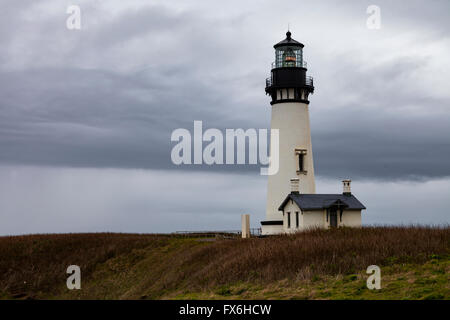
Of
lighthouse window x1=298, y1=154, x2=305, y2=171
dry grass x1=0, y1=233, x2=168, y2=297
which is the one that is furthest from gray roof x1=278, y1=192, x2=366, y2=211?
dry grass x1=0, y1=233, x2=168, y2=297

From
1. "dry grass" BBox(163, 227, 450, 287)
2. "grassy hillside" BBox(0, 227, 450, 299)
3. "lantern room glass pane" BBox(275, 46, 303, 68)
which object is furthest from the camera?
"lantern room glass pane" BBox(275, 46, 303, 68)

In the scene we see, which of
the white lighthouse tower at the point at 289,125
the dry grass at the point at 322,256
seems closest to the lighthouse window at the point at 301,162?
the white lighthouse tower at the point at 289,125

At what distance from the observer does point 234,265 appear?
24.6m

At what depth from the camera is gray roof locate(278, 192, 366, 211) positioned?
3784 cm

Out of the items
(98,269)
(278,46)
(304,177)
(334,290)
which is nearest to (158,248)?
(98,269)

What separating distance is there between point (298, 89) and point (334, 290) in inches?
1064

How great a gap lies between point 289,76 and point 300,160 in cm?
691

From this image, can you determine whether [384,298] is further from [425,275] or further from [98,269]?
[98,269]

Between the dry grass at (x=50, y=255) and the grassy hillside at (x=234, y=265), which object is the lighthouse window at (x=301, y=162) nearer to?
the grassy hillside at (x=234, y=265)

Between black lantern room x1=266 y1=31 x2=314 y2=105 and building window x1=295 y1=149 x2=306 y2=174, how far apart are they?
13.7ft

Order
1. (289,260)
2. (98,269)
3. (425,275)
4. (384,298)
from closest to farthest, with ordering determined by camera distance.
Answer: (384,298), (425,275), (289,260), (98,269)

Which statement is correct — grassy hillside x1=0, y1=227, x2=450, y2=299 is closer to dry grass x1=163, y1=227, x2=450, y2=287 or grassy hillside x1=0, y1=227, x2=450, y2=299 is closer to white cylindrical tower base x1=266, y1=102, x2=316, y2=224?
dry grass x1=163, y1=227, x2=450, y2=287

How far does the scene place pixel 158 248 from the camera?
127ft

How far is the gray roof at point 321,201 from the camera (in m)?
37.8
